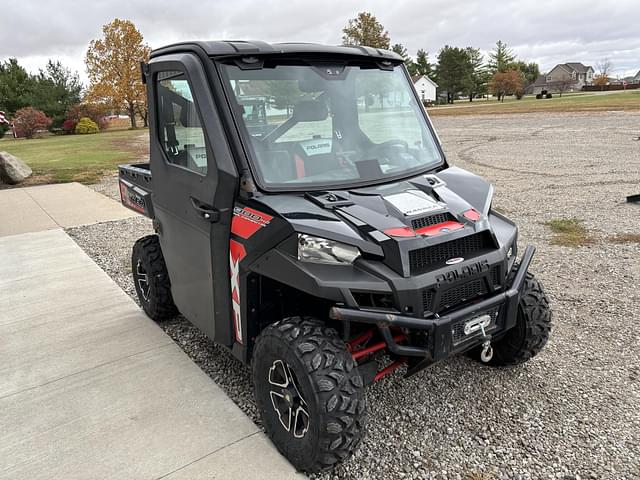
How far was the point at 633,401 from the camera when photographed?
9.88 ft

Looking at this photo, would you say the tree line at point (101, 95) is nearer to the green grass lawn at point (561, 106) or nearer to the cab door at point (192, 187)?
the green grass lawn at point (561, 106)

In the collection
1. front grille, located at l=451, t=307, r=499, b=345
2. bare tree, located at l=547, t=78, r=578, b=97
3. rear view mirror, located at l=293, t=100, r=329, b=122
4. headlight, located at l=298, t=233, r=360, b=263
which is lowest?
front grille, located at l=451, t=307, r=499, b=345

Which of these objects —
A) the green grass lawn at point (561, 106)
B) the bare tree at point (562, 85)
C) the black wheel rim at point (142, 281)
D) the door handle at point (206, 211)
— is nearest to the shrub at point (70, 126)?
the green grass lawn at point (561, 106)

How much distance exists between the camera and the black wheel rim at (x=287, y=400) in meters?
2.43

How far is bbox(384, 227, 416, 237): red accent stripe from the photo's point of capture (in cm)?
231

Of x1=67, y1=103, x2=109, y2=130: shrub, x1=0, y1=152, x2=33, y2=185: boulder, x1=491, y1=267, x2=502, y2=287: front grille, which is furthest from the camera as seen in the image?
x1=67, y1=103, x2=109, y2=130: shrub

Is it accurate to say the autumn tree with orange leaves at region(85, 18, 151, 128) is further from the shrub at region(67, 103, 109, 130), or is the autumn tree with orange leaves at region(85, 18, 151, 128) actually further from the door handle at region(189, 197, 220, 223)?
the door handle at region(189, 197, 220, 223)

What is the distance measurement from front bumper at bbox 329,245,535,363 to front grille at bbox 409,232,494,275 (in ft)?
0.77

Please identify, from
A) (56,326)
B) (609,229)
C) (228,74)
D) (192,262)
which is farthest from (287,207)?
(609,229)

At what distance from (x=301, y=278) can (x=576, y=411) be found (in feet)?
6.04

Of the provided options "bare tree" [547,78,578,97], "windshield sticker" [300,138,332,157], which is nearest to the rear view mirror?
"windshield sticker" [300,138,332,157]

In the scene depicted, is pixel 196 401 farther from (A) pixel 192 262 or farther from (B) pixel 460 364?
(B) pixel 460 364

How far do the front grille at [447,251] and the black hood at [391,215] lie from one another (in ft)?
0.08

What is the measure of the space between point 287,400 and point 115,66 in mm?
44257
